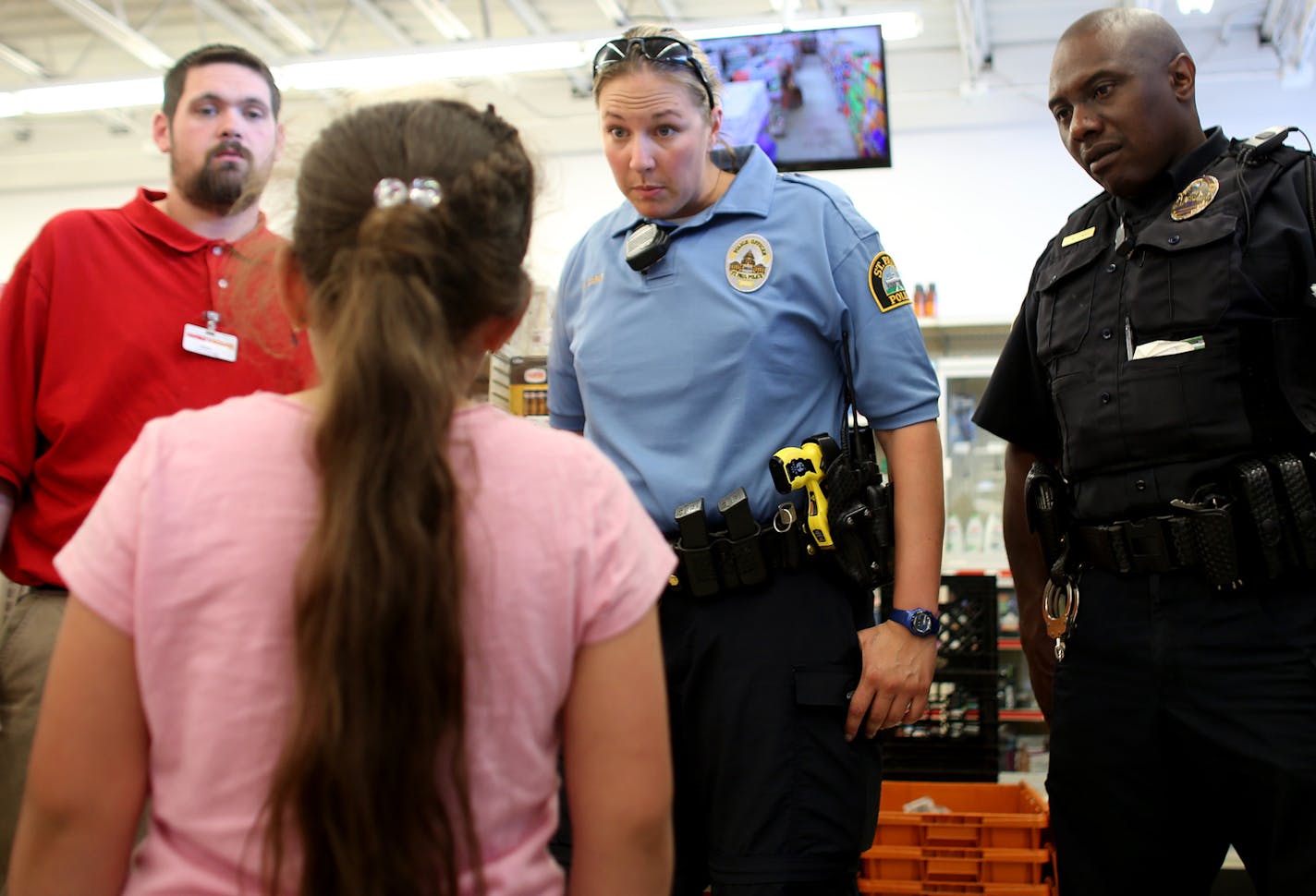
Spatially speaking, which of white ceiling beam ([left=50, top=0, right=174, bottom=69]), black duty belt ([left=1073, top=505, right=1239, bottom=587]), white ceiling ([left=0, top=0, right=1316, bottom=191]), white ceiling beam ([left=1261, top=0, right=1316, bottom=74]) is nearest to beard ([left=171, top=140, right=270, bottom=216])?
black duty belt ([left=1073, top=505, right=1239, bottom=587])

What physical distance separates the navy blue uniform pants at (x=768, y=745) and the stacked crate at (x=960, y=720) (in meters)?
2.32

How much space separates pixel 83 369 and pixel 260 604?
1.36 meters

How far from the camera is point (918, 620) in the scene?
1856 millimetres

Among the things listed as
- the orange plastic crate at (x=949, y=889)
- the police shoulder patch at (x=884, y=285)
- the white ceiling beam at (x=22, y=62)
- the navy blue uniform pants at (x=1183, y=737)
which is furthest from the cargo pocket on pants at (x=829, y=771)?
the white ceiling beam at (x=22, y=62)

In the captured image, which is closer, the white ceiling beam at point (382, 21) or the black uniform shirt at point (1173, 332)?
the black uniform shirt at point (1173, 332)

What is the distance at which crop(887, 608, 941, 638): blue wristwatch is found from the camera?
1854 mm

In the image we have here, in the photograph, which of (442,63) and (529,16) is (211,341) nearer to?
(442,63)

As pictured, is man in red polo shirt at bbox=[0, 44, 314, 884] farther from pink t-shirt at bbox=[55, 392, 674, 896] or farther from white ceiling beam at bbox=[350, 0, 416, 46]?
white ceiling beam at bbox=[350, 0, 416, 46]

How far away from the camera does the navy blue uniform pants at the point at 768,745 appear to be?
5.63ft

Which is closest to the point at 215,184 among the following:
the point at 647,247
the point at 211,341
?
the point at 211,341

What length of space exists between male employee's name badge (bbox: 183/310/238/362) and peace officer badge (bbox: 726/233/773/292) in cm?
95

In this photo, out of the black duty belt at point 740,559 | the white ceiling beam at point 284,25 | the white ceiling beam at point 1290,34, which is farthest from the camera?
the white ceiling beam at point 284,25

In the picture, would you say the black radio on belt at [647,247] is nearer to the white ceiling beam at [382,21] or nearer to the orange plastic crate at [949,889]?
the orange plastic crate at [949,889]

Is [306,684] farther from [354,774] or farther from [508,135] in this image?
[508,135]
